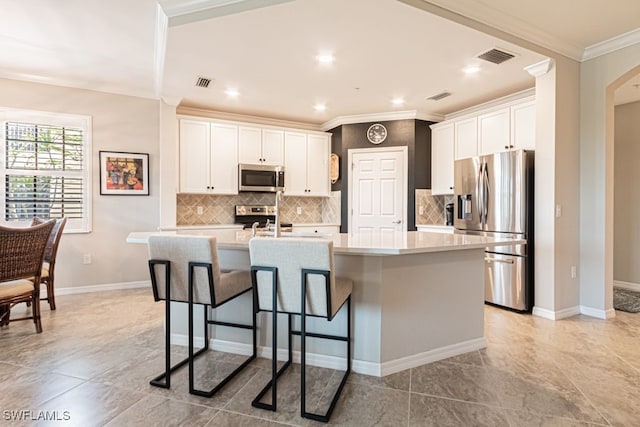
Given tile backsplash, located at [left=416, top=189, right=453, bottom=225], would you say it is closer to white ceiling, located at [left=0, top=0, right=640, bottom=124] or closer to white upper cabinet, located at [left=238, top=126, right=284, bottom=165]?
white ceiling, located at [left=0, top=0, right=640, bottom=124]

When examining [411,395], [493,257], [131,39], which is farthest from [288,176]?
[411,395]

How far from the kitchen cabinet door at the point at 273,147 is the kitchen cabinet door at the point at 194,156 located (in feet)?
2.69

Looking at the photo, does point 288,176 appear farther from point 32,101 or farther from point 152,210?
point 32,101

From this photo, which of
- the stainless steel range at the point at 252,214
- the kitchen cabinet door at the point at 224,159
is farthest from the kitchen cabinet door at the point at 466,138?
the kitchen cabinet door at the point at 224,159

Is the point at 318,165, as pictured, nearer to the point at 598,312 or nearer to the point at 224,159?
the point at 224,159

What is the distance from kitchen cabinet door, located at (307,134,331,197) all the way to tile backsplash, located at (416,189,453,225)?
1.48 m

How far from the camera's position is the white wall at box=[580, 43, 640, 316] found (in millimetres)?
3285

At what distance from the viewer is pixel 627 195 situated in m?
4.60

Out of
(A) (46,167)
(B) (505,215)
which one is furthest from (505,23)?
(A) (46,167)

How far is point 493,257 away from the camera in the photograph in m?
3.73

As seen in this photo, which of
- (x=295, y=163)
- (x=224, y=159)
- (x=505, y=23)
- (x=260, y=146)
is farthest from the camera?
(x=295, y=163)

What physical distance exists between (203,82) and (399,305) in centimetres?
319

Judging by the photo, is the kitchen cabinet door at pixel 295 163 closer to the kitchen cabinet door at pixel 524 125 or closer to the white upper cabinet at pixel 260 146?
the white upper cabinet at pixel 260 146

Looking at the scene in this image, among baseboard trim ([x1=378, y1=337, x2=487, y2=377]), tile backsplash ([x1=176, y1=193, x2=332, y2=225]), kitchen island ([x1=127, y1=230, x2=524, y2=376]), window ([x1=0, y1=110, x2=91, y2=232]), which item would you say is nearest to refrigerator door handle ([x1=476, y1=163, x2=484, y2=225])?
kitchen island ([x1=127, y1=230, x2=524, y2=376])
